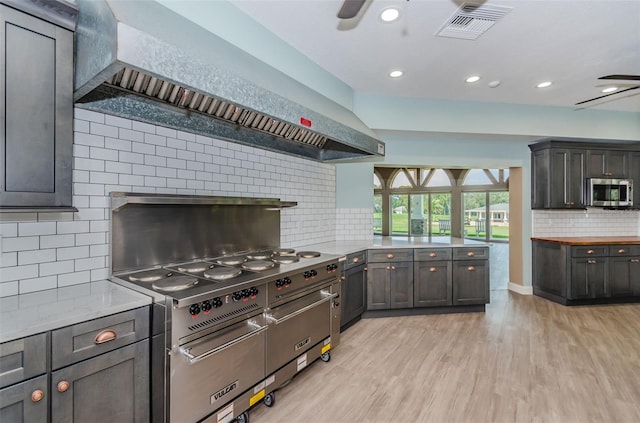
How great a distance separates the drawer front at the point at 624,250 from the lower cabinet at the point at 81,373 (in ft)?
18.9

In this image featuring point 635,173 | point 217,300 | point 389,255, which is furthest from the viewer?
point 635,173

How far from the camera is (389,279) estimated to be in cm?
370

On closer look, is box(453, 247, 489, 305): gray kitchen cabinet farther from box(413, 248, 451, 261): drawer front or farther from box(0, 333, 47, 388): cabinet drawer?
box(0, 333, 47, 388): cabinet drawer

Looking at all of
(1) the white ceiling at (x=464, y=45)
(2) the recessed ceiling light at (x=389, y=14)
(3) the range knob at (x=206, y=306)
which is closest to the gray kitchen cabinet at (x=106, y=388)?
(3) the range knob at (x=206, y=306)

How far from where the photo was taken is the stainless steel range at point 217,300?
1578 millimetres

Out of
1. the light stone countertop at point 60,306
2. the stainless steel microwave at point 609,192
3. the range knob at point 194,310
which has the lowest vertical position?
the range knob at point 194,310

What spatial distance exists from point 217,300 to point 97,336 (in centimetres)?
56

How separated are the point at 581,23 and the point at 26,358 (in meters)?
3.93

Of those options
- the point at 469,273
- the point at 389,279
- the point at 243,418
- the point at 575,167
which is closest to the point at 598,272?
the point at 575,167

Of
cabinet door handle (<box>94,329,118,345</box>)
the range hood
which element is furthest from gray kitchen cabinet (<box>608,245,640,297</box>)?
cabinet door handle (<box>94,329,118,345</box>)

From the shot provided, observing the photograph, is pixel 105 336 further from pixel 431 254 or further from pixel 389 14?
pixel 431 254

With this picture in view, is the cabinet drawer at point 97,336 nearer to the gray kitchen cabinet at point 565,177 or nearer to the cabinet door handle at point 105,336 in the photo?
the cabinet door handle at point 105,336

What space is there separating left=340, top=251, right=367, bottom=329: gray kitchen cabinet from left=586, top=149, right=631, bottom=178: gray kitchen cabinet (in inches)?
156

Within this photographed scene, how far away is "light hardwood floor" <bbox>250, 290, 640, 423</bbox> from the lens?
204 cm
